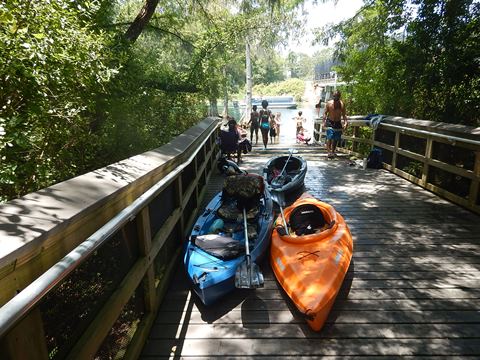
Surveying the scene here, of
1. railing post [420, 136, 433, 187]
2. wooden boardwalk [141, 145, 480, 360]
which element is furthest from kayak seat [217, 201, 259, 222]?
railing post [420, 136, 433, 187]

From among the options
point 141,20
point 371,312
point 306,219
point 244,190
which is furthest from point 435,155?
point 141,20

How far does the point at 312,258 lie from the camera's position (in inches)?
126

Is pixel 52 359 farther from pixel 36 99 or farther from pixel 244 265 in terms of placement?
pixel 36 99

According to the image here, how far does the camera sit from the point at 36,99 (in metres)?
2.89

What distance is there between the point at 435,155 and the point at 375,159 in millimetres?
1936

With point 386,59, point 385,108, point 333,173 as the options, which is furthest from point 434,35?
point 333,173

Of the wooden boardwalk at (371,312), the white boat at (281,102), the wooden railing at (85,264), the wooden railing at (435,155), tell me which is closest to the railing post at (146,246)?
the wooden railing at (85,264)

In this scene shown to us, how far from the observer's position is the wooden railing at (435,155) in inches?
189

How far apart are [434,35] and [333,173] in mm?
3392

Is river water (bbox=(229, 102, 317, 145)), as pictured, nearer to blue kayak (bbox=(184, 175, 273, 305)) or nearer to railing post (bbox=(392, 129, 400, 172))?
railing post (bbox=(392, 129, 400, 172))

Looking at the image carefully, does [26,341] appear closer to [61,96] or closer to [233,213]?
[61,96]

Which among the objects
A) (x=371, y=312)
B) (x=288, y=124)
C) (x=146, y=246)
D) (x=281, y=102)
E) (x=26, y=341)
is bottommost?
(x=288, y=124)

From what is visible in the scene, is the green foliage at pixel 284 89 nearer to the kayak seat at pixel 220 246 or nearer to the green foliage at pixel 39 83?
the green foliage at pixel 39 83

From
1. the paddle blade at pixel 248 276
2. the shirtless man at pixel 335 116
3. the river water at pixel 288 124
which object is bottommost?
the river water at pixel 288 124
